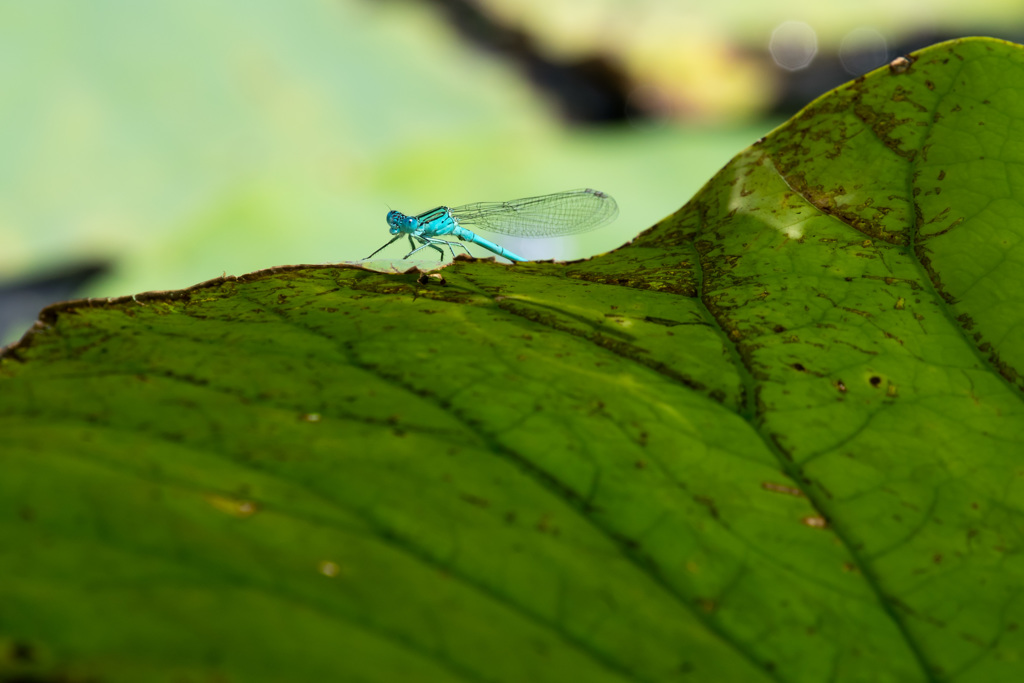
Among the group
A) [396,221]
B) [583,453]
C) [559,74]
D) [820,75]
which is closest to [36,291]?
[396,221]

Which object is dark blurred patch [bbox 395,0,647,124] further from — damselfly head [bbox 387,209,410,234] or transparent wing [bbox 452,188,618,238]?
damselfly head [bbox 387,209,410,234]

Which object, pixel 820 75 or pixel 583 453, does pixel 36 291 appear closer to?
pixel 583 453

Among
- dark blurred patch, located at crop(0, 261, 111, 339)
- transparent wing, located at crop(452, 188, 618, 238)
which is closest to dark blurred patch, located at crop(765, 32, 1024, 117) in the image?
transparent wing, located at crop(452, 188, 618, 238)

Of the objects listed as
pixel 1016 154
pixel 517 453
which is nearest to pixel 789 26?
pixel 1016 154

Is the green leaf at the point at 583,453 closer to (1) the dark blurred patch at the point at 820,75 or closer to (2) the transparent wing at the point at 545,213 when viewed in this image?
(2) the transparent wing at the point at 545,213

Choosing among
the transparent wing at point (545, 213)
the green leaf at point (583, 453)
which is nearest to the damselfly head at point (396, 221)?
the transparent wing at point (545, 213)
